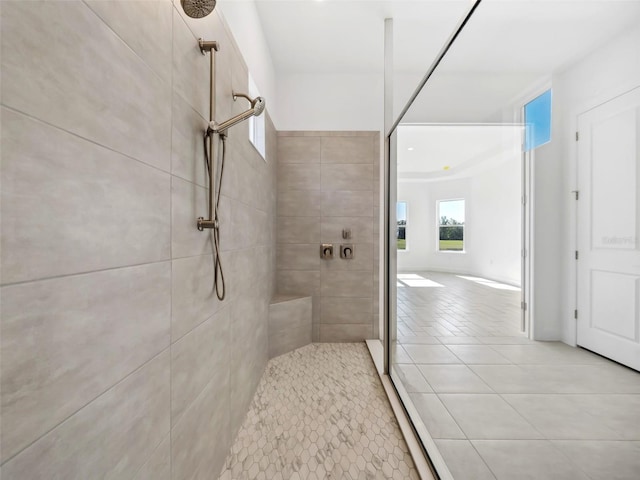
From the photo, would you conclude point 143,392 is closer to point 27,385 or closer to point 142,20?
point 27,385

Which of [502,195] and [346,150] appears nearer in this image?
[502,195]

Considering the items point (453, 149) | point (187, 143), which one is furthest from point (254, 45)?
A: point (453, 149)

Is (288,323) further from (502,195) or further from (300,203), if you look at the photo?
(502,195)

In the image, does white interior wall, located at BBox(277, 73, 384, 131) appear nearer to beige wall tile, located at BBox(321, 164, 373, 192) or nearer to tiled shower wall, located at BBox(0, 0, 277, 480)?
beige wall tile, located at BBox(321, 164, 373, 192)

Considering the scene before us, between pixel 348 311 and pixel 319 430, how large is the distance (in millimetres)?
1409

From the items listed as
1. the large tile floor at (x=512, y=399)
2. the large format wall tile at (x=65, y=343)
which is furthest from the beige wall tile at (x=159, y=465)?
the large tile floor at (x=512, y=399)

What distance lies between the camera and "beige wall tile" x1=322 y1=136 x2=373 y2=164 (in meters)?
2.96

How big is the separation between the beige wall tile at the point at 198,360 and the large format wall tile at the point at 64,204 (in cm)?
41

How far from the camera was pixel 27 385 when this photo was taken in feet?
1.55

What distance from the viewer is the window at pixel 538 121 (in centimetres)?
70

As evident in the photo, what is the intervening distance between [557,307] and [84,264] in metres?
1.09

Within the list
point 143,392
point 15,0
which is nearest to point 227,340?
point 143,392

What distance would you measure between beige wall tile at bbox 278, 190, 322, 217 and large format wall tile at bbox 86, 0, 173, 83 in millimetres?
2058

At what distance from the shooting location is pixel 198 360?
3.67 ft
